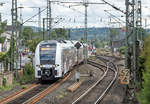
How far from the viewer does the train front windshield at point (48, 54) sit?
24266mm

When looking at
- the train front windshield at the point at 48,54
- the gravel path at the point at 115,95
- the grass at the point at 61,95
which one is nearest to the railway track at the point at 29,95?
the grass at the point at 61,95

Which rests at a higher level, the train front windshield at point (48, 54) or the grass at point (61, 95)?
the train front windshield at point (48, 54)

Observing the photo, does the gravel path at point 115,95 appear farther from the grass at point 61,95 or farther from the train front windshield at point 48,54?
the train front windshield at point 48,54

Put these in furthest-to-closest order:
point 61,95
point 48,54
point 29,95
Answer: point 48,54
point 29,95
point 61,95

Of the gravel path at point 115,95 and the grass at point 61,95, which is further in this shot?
the grass at point 61,95

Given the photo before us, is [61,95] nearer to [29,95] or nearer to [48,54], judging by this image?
[29,95]

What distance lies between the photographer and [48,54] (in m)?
24.3

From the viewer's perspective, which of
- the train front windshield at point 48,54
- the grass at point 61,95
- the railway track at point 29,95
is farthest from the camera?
the train front windshield at point 48,54

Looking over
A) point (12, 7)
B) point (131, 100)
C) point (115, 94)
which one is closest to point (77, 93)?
point (115, 94)

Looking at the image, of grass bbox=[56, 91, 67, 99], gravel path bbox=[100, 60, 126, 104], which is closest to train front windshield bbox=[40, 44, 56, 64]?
grass bbox=[56, 91, 67, 99]

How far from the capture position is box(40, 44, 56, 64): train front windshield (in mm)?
24266

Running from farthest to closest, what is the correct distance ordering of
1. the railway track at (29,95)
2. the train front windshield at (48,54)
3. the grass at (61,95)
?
1. the train front windshield at (48,54)
2. the grass at (61,95)
3. the railway track at (29,95)

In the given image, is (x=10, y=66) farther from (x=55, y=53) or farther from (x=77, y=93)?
(x=77, y=93)

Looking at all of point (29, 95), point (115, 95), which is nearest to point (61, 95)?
point (29, 95)
